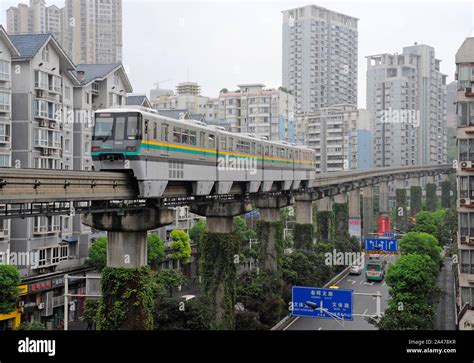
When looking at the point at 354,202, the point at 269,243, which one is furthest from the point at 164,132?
the point at 354,202

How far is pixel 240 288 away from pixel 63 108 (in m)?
17.0

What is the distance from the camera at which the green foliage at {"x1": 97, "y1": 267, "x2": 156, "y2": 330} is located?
22.0 m

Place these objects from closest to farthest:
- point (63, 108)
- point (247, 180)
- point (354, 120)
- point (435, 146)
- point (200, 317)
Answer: point (200, 317) → point (247, 180) → point (63, 108) → point (354, 120) → point (435, 146)

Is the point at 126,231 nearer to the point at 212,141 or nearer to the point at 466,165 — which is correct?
the point at 212,141

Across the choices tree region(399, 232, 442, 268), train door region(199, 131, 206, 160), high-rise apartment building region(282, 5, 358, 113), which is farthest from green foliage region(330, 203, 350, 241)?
high-rise apartment building region(282, 5, 358, 113)

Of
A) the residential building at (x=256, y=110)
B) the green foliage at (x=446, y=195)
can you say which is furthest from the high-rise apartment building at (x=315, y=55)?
the green foliage at (x=446, y=195)

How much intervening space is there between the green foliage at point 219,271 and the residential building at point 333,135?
73468 mm

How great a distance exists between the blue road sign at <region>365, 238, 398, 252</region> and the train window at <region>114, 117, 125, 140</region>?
1703cm

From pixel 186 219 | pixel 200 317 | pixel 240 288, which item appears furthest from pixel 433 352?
pixel 186 219

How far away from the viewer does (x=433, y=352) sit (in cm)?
868

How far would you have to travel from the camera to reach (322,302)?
77.4ft

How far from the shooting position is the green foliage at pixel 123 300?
22.0m

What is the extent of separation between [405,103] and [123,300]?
99.2m

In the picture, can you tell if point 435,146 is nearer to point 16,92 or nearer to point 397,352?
point 16,92
